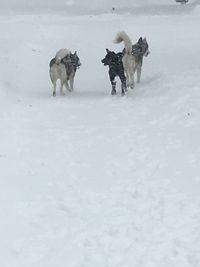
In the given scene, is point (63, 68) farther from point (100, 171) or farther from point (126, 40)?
point (100, 171)

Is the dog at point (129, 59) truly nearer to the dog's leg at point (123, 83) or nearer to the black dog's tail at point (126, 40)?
the black dog's tail at point (126, 40)

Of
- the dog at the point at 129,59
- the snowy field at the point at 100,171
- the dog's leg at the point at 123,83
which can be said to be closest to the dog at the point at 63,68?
the snowy field at the point at 100,171

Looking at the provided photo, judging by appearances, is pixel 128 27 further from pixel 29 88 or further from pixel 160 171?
pixel 160 171

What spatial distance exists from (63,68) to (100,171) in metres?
5.98

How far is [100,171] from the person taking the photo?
22.9 feet

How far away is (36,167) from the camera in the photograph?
280 inches

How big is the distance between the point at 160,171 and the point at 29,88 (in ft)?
24.7

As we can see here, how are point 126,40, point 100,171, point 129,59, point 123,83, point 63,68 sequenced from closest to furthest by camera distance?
point 100,171, point 123,83, point 126,40, point 63,68, point 129,59

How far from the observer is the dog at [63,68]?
12.5 m

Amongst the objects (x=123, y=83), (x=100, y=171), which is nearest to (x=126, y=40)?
(x=123, y=83)

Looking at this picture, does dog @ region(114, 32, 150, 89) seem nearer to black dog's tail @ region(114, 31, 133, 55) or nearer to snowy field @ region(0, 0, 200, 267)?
black dog's tail @ region(114, 31, 133, 55)

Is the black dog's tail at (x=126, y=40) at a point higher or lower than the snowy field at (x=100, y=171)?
higher

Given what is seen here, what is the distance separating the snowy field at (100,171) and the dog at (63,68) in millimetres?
325

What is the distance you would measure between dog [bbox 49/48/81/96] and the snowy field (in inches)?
12.8
